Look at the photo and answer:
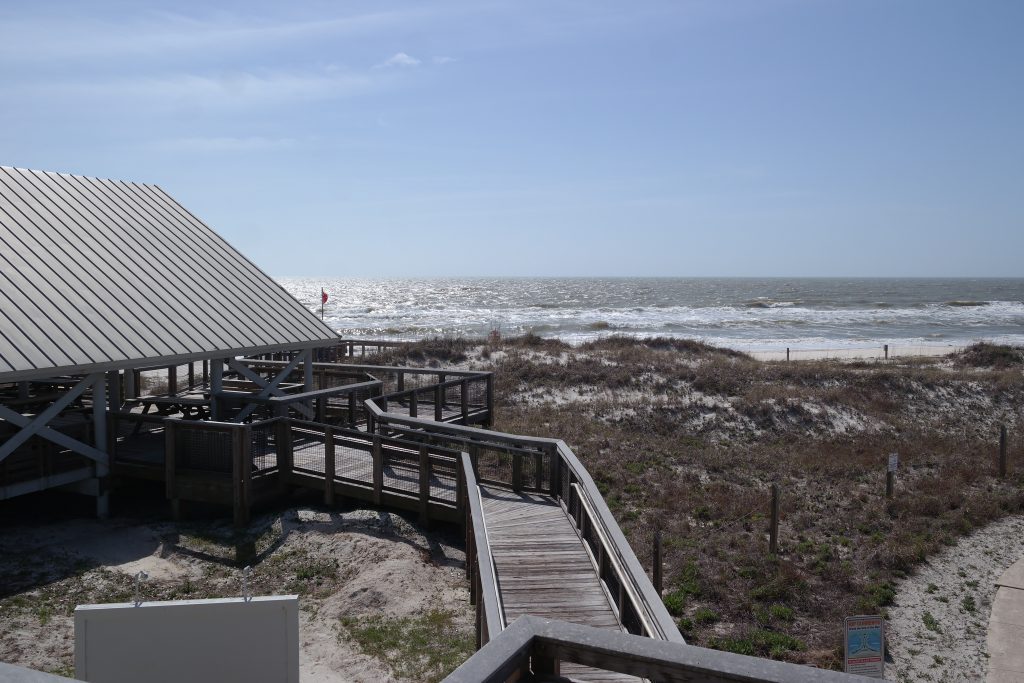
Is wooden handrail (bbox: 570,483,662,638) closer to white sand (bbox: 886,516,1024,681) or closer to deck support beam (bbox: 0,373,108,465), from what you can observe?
white sand (bbox: 886,516,1024,681)

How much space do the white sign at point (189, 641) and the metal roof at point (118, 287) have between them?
6.10m

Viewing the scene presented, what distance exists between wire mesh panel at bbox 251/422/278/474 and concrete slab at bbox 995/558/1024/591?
38.5 feet

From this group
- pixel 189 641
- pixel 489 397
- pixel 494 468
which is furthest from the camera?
pixel 489 397

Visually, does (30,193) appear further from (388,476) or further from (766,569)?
(766,569)

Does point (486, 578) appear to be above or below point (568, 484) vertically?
below

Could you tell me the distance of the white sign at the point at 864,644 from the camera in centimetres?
827

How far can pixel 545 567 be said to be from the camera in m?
8.52

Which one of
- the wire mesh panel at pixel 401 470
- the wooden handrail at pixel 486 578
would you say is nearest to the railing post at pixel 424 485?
the wire mesh panel at pixel 401 470

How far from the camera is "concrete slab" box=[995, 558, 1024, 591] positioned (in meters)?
11.8

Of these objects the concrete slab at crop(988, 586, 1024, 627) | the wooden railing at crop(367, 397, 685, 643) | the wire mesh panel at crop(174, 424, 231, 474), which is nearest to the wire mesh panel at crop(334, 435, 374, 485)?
the wooden railing at crop(367, 397, 685, 643)

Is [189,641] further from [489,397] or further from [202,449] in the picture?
[489,397]

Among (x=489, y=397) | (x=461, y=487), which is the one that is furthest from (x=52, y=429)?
(x=489, y=397)

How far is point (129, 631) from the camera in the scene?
6465 millimetres

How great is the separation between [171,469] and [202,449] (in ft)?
1.91
